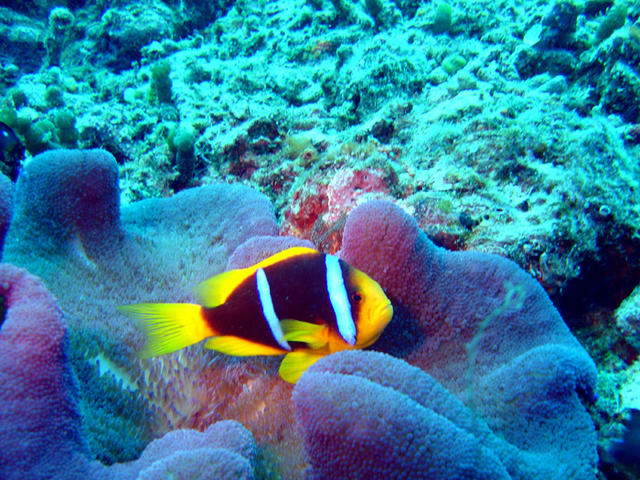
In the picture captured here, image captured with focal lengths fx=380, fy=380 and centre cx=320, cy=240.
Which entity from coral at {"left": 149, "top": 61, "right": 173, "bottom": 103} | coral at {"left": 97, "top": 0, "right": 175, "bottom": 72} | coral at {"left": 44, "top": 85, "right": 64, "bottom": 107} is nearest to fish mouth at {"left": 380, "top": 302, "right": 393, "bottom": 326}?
coral at {"left": 149, "top": 61, "right": 173, "bottom": 103}

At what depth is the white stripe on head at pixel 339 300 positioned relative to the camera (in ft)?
3.92

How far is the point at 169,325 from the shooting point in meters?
1.25

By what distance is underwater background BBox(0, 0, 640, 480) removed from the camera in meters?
0.98

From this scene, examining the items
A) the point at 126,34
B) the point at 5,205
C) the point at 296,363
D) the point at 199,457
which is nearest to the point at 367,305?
the point at 296,363

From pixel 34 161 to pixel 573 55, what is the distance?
5.56 m

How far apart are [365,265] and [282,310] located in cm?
48

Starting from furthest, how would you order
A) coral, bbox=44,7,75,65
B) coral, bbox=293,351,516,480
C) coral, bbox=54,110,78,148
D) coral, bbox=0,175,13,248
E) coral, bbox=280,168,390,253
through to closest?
1. coral, bbox=44,7,75,65
2. coral, bbox=54,110,78,148
3. coral, bbox=280,168,390,253
4. coral, bbox=0,175,13,248
5. coral, bbox=293,351,516,480

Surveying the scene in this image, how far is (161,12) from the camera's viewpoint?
7281mm

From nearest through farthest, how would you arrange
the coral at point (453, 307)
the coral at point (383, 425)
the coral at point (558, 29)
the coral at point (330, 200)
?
1. the coral at point (383, 425)
2. the coral at point (453, 307)
3. the coral at point (330, 200)
4. the coral at point (558, 29)

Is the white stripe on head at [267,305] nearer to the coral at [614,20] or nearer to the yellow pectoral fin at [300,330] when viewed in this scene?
the yellow pectoral fin at [300,330]

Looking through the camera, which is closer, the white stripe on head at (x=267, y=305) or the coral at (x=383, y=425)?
the coral at (x=383, y=425)

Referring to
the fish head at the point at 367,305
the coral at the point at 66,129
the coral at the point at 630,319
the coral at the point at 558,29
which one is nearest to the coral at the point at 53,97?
the coral at the point at 66,129

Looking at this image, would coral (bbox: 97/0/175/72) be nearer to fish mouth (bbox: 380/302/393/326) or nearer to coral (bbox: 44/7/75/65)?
coral (bbox: 44/7/75/65)

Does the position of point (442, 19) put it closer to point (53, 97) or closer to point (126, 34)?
point (126, 34)
